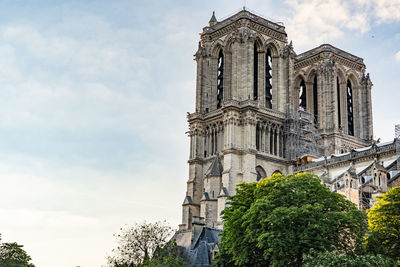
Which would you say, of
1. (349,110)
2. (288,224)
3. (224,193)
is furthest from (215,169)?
(288,224)

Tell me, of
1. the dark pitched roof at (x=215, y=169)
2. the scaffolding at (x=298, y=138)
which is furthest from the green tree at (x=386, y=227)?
the scaffolding at (x=298, y=138)

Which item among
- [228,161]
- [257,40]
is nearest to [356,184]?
[228,161]

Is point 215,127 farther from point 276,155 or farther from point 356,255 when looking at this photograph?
point 356,255

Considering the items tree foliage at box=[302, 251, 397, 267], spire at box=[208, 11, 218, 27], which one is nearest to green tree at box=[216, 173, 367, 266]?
tree foliage at box=[302, 251, 397, 267]

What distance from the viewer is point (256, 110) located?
75812mm

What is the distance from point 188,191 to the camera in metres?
79.2

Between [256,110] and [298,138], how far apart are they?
824cm

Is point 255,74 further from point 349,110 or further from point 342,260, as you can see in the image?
point 342,260

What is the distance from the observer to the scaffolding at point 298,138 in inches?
3142

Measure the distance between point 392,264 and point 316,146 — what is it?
4296cm

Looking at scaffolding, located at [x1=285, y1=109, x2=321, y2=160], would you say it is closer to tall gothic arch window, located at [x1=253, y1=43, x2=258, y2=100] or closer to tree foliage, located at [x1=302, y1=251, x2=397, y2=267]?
tall gothic arch window, located at [x1=253, y1=43, x2=258, y2=100]

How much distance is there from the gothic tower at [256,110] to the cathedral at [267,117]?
134mm

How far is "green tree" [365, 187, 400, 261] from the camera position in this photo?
42.8 m

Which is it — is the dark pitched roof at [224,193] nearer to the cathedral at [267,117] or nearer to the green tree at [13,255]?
the cathedral at [267,117]
